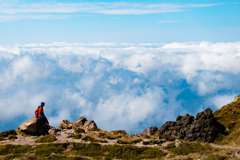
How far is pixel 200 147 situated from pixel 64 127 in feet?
110

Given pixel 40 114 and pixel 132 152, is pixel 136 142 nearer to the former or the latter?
pixel 132 152

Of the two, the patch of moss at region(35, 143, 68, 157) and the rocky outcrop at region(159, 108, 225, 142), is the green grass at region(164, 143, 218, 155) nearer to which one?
the rocky outcrop at region(159, 108, 225, 142)

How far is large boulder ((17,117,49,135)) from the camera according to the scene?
40000 mm

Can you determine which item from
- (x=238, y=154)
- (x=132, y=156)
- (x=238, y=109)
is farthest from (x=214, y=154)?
(x=238, y=109)

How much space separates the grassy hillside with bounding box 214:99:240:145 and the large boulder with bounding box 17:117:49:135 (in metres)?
35.8

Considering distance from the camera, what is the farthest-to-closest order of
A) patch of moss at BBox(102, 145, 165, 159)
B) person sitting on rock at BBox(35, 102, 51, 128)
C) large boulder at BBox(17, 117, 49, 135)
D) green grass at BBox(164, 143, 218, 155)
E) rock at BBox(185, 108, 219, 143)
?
rock at BBox(185, 108, 219, 143)
large boulder at BBox(17, 117, 49, 135)
person sitting on rock at BBox(35, 102, 51, 128)
green grass at BBox(164, 143, 218, 155)
patch of moss at BBox(102, 145, 165, 159)

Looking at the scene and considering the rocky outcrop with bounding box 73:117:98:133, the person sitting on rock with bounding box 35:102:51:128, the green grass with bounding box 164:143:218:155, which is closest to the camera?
the green grass with bounding box 164:143:218:155

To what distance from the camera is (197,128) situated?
41688mm

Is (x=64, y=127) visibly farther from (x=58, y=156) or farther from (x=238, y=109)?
(x=238, y=109)

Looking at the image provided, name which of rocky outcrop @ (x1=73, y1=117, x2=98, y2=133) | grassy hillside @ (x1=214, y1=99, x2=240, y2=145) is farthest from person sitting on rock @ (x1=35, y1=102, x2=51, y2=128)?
grassy hillside @ (x1=214, y1=99, x2=240, y2=145)

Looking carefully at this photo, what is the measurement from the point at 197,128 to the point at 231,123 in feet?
30.3

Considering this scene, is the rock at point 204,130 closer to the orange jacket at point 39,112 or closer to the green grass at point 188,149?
the green grass at point 188,149

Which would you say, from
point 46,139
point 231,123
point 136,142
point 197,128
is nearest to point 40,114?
point 46,139

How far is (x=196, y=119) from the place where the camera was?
44531 millimetres
